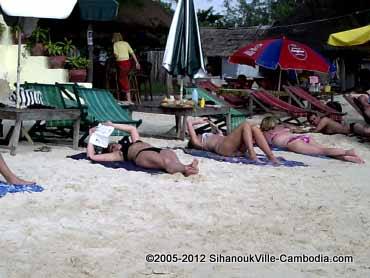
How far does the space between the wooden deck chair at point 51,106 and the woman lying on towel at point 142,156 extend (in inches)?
45.6

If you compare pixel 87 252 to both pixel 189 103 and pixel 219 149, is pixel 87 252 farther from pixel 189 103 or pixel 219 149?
pixel 189 103

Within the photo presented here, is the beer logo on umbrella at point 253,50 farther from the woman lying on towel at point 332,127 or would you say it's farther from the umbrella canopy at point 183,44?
the umbrella canopy at point 183,44

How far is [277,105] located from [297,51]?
3052 mm

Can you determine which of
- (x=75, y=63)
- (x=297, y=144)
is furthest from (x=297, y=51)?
(x=297, y=144)

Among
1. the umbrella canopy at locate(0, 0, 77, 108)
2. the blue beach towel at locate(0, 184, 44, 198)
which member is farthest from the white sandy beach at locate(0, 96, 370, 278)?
the umbrella canopy at locate(0, 0, 77, 108)

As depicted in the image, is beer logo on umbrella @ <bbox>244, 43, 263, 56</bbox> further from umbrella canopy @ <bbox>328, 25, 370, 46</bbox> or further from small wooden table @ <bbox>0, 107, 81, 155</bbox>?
small wooden table @ <bbox>0, 107, 81, 155</bbox>

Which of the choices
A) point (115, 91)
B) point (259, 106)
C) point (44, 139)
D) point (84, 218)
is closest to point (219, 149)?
point (44, 139)

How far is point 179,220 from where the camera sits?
4.53 meters

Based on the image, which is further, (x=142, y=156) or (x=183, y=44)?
(x=183, y=44)

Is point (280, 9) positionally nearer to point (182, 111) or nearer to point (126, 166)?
point (182, 111)

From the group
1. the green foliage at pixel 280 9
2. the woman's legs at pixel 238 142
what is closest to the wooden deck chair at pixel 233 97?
the woman's legs at pixel 238 142

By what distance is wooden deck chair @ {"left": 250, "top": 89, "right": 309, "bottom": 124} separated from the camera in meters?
10.9

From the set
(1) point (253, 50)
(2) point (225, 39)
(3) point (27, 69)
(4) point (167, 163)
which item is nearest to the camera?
(4) point (167, 163)

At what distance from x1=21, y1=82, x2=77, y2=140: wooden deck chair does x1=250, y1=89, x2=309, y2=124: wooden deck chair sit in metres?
4.02
